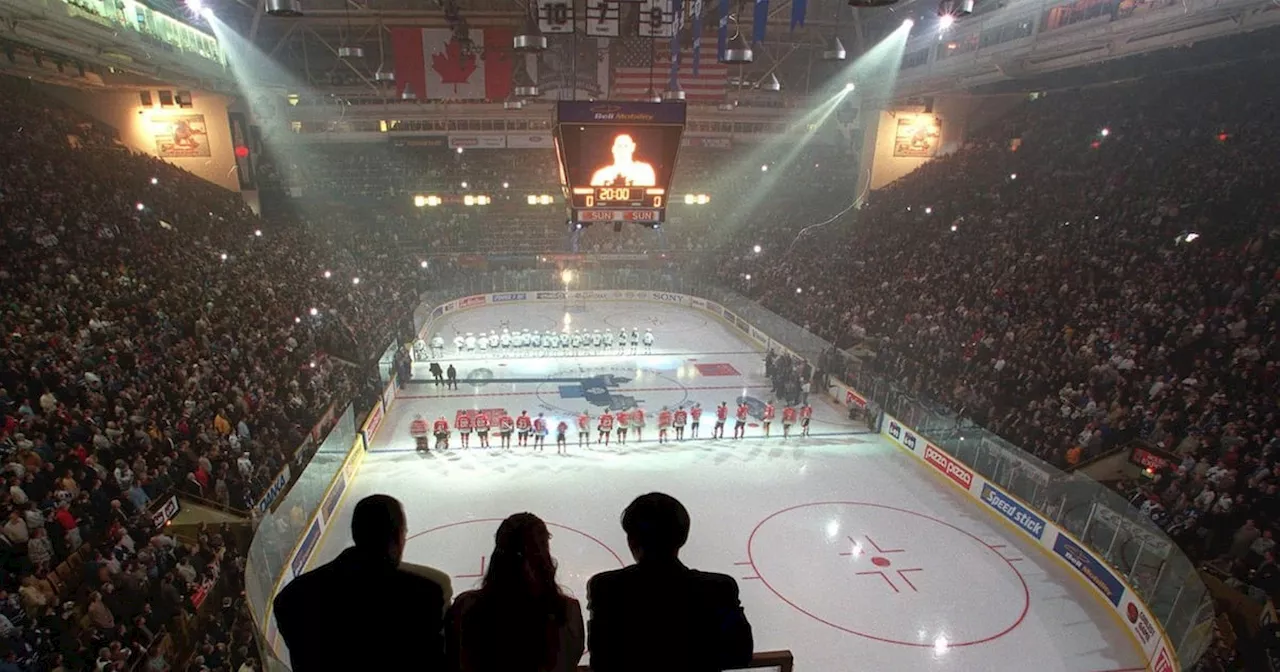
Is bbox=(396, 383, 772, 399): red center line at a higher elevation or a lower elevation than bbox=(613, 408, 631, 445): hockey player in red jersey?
lower

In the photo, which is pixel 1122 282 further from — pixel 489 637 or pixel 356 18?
pixel 356 18

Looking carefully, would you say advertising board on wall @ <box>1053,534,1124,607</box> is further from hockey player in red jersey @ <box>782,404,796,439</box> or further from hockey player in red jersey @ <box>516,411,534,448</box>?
hockey player in red jersey @ <box>516,411,534,448</box>

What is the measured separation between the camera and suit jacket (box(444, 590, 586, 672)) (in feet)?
6.56

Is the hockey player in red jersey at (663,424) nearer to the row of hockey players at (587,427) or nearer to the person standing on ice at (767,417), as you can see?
the row of hockey players at (587,427)

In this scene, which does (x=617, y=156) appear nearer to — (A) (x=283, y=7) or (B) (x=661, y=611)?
(A) (x=283, y=7)

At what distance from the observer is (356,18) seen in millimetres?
24484

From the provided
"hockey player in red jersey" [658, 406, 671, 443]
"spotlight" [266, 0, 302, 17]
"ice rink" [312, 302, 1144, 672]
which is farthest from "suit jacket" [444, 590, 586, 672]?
"hockey player in red jersey" [658, 406, 671, 443]

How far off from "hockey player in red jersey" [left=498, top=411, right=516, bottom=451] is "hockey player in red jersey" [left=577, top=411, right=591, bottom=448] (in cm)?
175

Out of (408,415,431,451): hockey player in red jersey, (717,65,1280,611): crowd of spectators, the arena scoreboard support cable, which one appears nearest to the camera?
(717,65,1280,611): crowd of spectators

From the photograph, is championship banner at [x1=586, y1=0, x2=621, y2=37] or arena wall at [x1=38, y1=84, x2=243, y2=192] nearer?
championship banner at [x1=586, y1=0, x2=621, y2=37]

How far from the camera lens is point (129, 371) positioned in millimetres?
12719

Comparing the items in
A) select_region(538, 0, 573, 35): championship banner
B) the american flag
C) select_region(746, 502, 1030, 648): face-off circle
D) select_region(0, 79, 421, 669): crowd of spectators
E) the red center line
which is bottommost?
the red center line

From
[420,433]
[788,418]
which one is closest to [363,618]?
[420,433]

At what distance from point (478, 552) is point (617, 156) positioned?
307 inches
